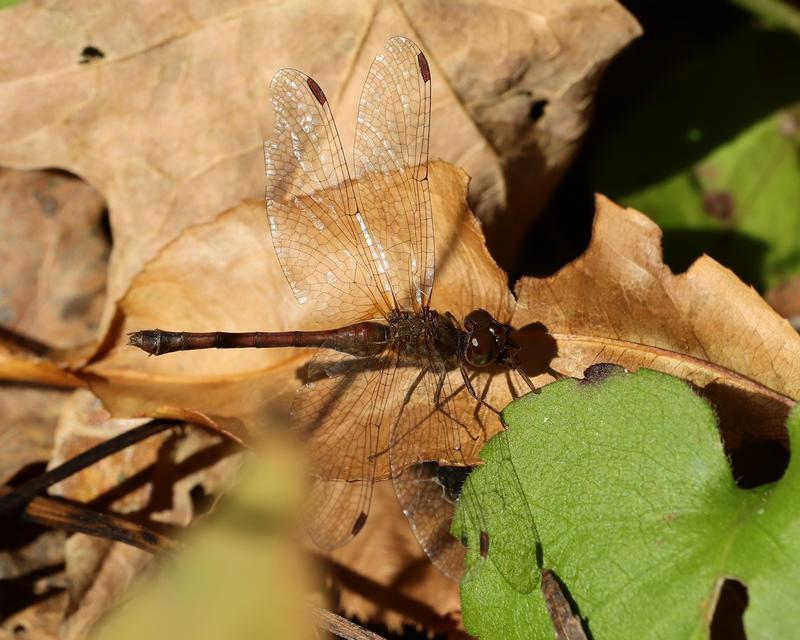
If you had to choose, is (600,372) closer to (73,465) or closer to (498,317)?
(498,317)

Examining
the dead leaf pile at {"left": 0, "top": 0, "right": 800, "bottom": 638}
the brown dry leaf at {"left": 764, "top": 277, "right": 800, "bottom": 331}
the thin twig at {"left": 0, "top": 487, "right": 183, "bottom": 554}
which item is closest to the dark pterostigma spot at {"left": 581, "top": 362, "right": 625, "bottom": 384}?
the dead leaf pile at {"left": 0, "top": 0, "right": 800, "bottom": 638}

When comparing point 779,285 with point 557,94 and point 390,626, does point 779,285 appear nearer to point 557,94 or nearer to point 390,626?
point 557,94

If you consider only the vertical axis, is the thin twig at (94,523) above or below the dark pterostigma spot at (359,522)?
above

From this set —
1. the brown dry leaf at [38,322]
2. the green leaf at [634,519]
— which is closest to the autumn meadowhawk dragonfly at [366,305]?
the green leaf at [634,519]

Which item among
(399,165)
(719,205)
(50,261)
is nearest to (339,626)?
(399,165)

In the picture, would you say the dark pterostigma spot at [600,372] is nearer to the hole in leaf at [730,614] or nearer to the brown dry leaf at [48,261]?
the hole in leaf at [730,614]

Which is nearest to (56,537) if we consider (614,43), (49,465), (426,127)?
(49,465)
